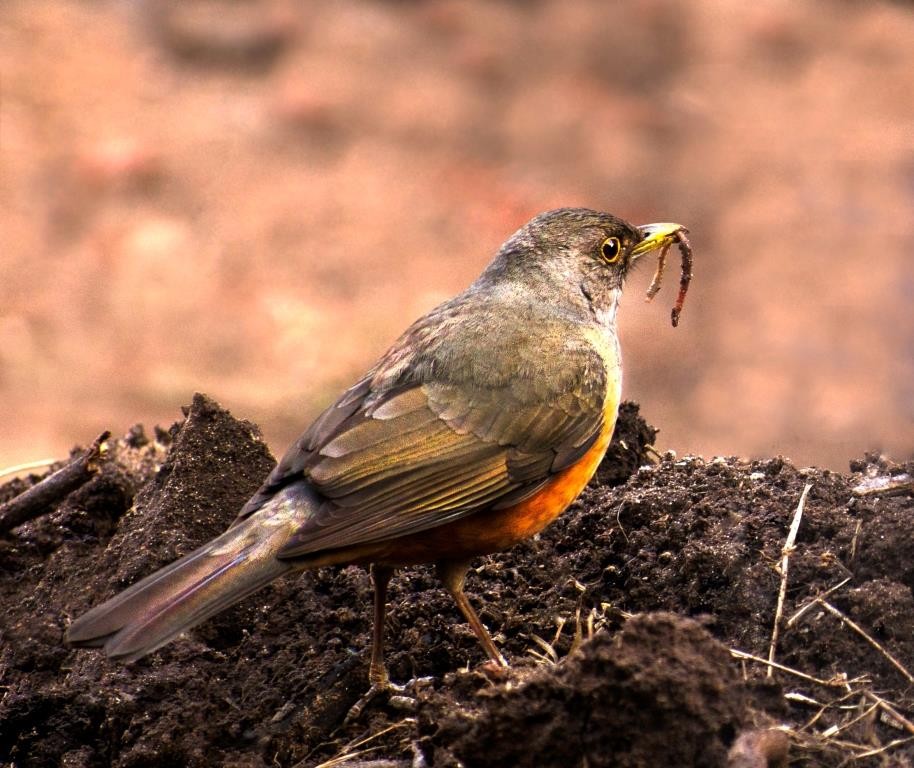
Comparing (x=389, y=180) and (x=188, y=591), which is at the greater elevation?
(x=389, y=180)

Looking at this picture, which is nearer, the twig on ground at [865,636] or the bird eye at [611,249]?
the twig on ground at [865,636]

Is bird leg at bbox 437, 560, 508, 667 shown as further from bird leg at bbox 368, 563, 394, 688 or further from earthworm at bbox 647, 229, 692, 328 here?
earthworm at bbox 647, 229, 692, 328

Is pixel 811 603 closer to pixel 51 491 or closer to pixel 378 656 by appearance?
pixel 378 656

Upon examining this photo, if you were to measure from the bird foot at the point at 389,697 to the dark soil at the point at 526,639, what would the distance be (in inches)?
0.6

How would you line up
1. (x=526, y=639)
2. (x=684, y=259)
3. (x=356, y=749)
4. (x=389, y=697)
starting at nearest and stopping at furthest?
(x=356, y=749)
(x=389, y=697)
(x=526, y=639)
(x=684, y=259)

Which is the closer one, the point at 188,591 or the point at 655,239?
the point at 188,591

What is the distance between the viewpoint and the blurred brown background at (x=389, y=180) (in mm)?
9398

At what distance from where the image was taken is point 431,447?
16.0 feet

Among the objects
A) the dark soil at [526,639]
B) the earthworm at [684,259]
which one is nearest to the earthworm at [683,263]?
the earthworm at [684,259]

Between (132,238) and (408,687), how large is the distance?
20.7 ft

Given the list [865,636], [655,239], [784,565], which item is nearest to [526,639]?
[784,565]

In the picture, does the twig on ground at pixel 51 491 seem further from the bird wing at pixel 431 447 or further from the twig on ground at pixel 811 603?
the twig on ground at pixel 811 603

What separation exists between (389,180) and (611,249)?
17.0ft

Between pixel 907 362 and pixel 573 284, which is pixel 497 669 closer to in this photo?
pixel 573 284
